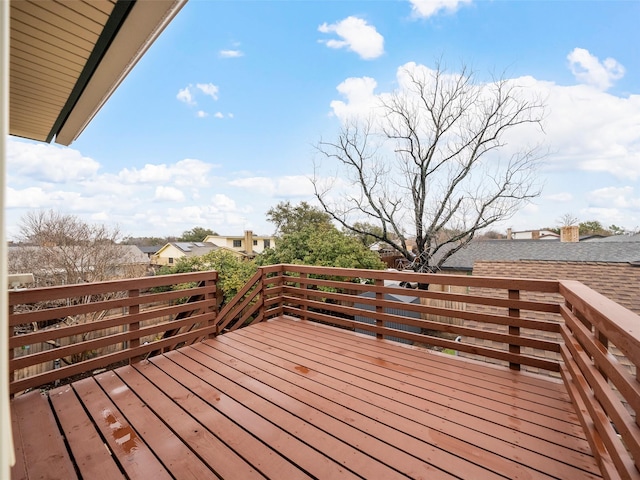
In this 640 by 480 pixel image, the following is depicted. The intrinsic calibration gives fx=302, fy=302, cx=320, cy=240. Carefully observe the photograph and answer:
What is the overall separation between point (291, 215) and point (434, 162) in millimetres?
12598

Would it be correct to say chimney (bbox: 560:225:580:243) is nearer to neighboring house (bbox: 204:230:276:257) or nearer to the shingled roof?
the shingled roof

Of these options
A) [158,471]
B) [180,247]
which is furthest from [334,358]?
[180,247]

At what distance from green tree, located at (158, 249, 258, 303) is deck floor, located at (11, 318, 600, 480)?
5.47 meters

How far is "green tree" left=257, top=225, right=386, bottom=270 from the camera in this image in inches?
343

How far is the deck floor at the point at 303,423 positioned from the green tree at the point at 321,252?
18.4ft

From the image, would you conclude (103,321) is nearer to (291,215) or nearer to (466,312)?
(466,312)

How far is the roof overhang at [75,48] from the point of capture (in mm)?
1490

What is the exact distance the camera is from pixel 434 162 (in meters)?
11.2

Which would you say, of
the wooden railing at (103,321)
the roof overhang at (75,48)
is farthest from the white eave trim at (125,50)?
the wooden railing at (103,321)

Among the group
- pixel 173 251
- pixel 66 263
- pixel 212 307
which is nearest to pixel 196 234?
pixel 173 251

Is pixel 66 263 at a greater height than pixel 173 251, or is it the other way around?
pixel 173 251

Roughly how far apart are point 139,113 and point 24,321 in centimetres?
1485

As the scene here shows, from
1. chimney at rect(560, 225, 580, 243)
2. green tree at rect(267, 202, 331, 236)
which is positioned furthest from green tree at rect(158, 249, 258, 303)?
chimney at rect(560, 225, 580, 243)

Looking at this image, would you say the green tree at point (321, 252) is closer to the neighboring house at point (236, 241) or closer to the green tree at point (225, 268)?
the green tree at point (225, 268)
